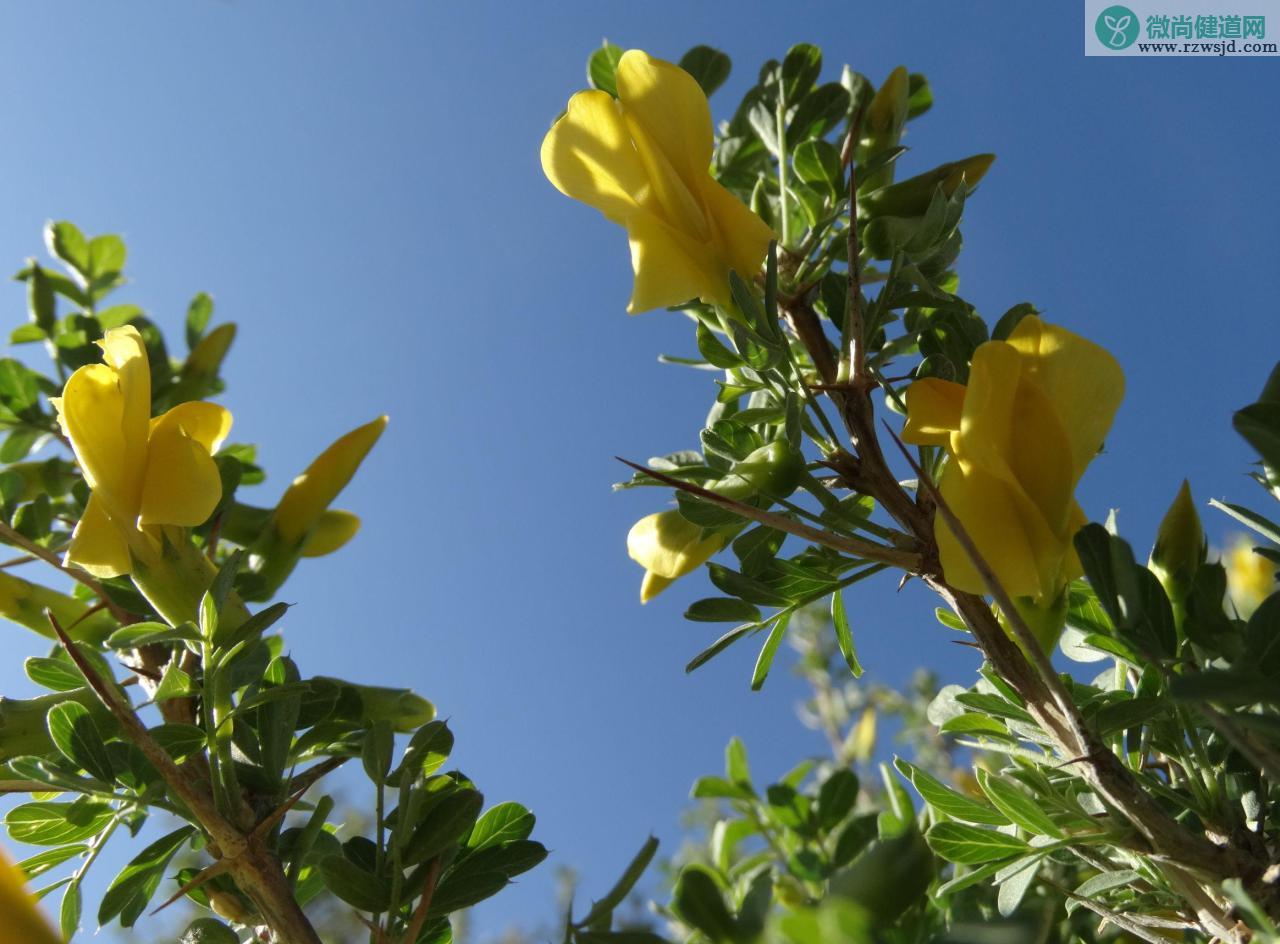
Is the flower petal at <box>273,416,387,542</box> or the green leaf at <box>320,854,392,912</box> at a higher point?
the flower petal at <box>273,416,387,542</box>

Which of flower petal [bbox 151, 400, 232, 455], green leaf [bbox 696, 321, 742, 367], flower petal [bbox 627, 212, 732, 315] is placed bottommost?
flower petal [bbox 151, 400, 232, 455]

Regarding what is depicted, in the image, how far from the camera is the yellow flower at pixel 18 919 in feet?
1.20

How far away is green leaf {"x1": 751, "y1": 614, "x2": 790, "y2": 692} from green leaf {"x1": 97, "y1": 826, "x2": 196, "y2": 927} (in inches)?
16.6

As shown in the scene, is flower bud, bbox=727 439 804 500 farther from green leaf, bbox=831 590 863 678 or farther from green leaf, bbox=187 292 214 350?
green leaf, bbox=187 292 214 350

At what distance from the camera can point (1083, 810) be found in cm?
62

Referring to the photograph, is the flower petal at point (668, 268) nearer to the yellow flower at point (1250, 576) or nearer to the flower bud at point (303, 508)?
the flower bud at point (303, 508)

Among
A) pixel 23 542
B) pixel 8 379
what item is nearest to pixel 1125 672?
pixel 23 542

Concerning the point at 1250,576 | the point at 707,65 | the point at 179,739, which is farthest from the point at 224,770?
the point at 1250,576

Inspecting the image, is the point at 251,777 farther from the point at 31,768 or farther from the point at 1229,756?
the point at 1229,756

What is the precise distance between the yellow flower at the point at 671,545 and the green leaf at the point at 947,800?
203 mm

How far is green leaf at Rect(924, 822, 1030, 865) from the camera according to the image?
61cm

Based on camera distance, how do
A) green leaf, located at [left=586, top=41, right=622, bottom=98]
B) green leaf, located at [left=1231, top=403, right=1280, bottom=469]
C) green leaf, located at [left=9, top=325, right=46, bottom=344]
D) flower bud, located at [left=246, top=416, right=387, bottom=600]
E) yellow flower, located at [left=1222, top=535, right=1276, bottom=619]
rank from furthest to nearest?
yellow flower, located at [left=1222, top=535, right=1276, bottom=619]
green leaf, located at [left=9, top=325, right=46, bottom=344]
green leaf, located at [left=586, top=41, right=622, bottom=98]
flower bud, located at [left=246, top=416, right=387, bottom=600]
green leaf, located at [left=1231, top=403, right=1280, bottom=469]

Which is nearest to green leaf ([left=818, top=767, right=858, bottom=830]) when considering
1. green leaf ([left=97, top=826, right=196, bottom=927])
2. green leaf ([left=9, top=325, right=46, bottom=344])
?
green leaf ([left=97, top=826, right=196, bottom=927])

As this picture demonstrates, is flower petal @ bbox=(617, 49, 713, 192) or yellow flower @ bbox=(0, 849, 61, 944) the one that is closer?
yellow flower @ bbox=(0, 849, 61, 944)
